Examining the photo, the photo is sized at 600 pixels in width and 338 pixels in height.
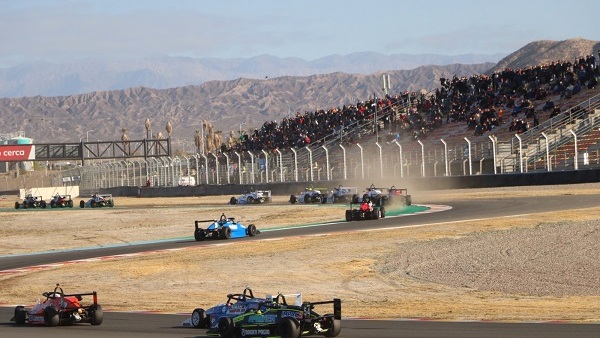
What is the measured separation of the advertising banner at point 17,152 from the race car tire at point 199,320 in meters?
86.4

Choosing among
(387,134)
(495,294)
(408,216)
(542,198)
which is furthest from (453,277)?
(387,134)

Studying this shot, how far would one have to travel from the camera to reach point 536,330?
1234 centimetres

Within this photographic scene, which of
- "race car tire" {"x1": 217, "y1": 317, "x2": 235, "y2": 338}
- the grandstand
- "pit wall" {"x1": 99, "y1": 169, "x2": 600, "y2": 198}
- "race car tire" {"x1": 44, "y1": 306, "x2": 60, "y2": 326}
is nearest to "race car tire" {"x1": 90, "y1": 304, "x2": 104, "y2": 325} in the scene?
"race car tire" {"x1": 44, "y1": 306, "x2": 60, "y2": 326}

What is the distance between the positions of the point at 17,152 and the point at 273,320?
89.5 meters

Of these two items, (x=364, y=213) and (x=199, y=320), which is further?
(x=364, y=213)

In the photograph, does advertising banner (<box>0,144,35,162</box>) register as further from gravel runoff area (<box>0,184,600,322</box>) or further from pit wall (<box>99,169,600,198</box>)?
gravel runoff area (<box>0,184,600,322</box>)

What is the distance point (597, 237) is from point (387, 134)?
37.1 meters

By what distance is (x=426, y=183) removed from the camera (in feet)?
160

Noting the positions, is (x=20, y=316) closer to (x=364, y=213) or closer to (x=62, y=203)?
(x=364, y=213)

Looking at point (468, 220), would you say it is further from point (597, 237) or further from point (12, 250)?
point (12, 250)

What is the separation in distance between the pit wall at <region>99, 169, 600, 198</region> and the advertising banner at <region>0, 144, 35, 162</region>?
29720 millimetres

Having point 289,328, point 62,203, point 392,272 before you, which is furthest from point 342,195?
point 289,328

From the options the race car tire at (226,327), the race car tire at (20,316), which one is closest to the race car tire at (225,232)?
the race car tire at (20,316)

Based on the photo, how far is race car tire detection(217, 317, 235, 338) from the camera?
12.9 m
